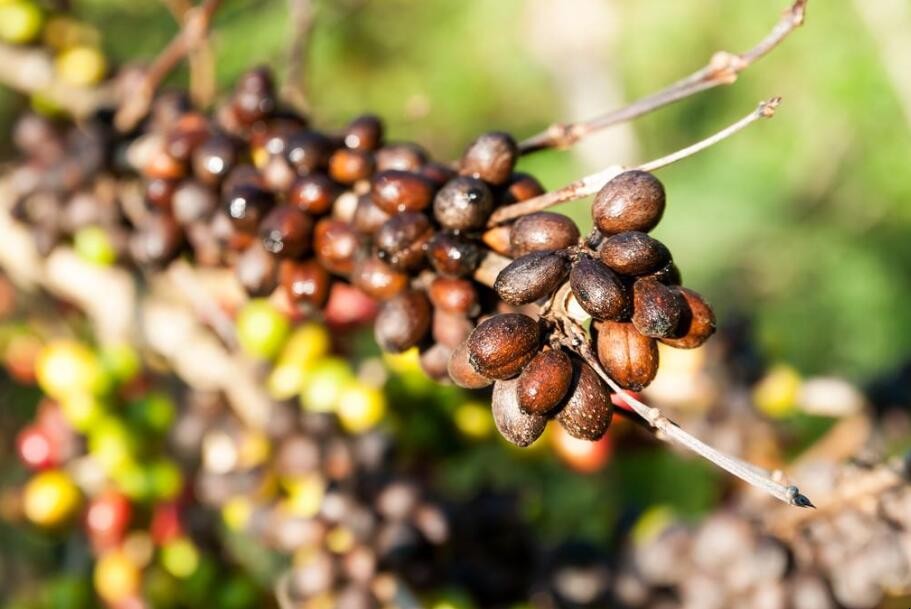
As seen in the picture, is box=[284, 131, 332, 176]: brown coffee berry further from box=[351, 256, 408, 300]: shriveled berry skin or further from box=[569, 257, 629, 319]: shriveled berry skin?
box=[569, 257, 629, 319]: shriveled berry skin

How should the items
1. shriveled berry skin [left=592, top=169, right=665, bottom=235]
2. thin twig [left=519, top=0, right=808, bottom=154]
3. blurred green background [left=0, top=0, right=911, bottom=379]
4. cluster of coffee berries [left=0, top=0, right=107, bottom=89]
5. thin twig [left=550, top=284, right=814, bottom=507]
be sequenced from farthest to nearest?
blurred green background [left=0, top=0, right=911, bottom=379] < cluster of coffee berries [left=0, top=0, right=107, bottom=89] < thin twig [left=519, top=0, right=808, bottom=154] < shriveled berry skin [left=592, top=169, right=665, bottom=235] < thin twig [left=550, top=284, right=814, bottom=507]

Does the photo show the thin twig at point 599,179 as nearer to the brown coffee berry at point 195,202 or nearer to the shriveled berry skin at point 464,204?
the shriveled berry skin at point 464,204

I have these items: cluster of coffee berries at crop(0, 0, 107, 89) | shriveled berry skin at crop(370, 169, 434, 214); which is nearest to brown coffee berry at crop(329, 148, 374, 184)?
shriveled berry skin at crop(370, 169, 434, 214)

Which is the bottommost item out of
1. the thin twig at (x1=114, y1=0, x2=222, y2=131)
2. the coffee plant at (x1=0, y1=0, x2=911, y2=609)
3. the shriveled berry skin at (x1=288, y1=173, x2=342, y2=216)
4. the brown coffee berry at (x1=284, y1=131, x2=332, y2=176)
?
the coffee plant at (x1=0, y1=0, x2=911, y2=609)

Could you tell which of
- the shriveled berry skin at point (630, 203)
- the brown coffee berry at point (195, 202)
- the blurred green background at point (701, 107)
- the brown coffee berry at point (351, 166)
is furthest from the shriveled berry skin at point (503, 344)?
the blurred green background at point (701, 107)

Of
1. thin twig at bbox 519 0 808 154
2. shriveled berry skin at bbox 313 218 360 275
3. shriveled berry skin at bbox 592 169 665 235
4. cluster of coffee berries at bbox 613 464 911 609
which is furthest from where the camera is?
cluster of coffee berries at bbox 613 464 911 609

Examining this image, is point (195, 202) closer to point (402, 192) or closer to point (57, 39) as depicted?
point (402, 192)

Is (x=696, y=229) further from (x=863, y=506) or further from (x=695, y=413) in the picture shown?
(x=863, y=506)

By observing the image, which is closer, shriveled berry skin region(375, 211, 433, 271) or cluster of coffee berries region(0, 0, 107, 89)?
shriveled berry skin region(375, 211, 433, 271)

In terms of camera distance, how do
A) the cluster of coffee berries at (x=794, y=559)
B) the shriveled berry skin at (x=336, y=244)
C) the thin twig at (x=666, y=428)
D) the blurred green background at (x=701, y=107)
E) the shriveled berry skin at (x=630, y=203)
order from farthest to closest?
1. the blurred green background at (x=701, y=107)
2. the cluster of coffee berries at (x=794, y=559)
3. the shriveled berry skin at (x=336, y=244)
4. the shriveled berry skin at (x=630, y=203)
5. the thin twig at (x=666, y=428)
